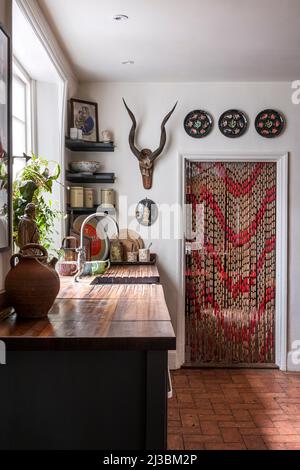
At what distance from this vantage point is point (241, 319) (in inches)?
175

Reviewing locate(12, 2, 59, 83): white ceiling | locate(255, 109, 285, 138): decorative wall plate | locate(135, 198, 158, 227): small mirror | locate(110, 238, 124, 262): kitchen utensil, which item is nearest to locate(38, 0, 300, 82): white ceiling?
locate(12, 2, 59, 83): white ceiling

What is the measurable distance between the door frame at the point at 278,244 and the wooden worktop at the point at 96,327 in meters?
2.01

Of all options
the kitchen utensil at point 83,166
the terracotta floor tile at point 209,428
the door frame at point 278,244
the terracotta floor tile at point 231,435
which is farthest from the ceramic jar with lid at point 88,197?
the terracotta floor tile at point 231,435

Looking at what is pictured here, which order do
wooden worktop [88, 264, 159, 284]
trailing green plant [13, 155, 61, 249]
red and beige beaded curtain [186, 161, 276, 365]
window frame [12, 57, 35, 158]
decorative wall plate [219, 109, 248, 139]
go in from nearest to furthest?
trailing green plant [13, 155, 61, 249] < wooden worktop [88, 264, 159, 284] < window frame [12, 57, 35, 158] < decorative wall plate [219, 109, 248, 139] < red and beige beaded curtain [186, 161, 276, 365]

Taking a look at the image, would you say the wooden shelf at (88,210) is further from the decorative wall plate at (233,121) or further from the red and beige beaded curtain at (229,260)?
the decorative wall plate at (233,121)

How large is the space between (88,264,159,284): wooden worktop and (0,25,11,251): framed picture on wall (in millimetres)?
1018

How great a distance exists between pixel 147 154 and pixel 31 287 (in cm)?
272

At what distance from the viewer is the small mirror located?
4.34 m

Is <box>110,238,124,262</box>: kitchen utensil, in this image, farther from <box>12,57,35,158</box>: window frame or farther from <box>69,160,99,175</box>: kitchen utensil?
<box>12,57,35,158</box>: window frame

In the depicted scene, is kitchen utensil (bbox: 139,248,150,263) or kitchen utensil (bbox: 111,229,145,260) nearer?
kitchen utensil (bbox: 139,248,150,263)

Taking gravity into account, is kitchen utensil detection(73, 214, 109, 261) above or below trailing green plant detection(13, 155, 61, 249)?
below
